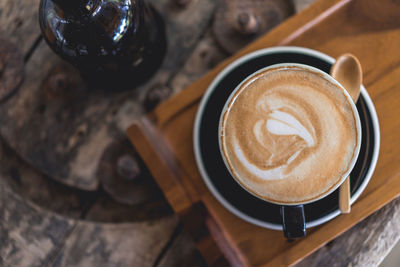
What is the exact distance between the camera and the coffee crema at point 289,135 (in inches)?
21.2

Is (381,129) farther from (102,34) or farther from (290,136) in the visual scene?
(102,34)

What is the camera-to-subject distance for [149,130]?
→ 683mm

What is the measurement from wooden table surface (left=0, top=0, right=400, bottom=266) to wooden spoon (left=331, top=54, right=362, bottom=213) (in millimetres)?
124

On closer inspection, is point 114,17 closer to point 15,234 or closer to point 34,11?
point 34,11

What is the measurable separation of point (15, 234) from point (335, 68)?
685 mm

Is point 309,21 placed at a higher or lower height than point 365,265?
higher

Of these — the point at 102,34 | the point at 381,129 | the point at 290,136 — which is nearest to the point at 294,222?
the point at 290,136

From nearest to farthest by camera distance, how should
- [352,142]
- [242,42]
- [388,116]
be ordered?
1. [352,142]
2. [388,116]
3. [242,42]

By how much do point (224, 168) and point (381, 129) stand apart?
0.94 ft

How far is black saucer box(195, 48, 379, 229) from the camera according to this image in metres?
0.62

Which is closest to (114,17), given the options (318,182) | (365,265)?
(318,182)

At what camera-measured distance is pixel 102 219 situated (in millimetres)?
809

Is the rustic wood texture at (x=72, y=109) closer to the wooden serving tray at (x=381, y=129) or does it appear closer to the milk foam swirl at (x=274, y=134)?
the wooden serving tray at (x=381, y=129)

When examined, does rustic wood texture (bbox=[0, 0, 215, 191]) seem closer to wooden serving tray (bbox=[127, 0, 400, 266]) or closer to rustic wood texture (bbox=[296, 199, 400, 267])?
wooden serving tray (bbox=[127, 0, 400, 266])
